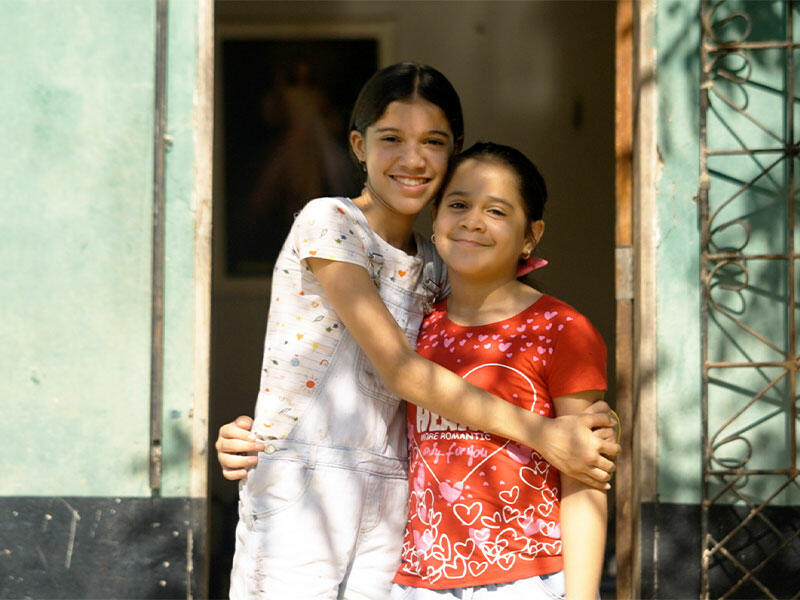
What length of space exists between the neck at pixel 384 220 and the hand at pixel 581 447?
0.66 meters

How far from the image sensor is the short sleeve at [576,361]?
7.36 ft

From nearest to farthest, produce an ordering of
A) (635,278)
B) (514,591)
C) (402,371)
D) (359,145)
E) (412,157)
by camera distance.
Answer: (514,591) → (402,371) → (412,157) → (359,145) → (635,278)

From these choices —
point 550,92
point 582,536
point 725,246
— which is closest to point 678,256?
point 725,246

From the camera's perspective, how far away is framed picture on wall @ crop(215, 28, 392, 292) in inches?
269

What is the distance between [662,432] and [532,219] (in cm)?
118

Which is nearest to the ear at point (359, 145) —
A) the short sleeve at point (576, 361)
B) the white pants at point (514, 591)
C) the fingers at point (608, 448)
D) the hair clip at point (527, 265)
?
the hair clip at point (527, 265)

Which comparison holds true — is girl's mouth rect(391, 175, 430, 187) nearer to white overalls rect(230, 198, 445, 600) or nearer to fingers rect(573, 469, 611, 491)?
white overalls rect(230, 198, 445, 600)

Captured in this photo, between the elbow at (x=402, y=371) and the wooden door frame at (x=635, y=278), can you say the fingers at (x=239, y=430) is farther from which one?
the wooden door frame at (x=635, y=278)

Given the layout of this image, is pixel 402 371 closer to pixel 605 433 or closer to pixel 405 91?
pixel 605 433

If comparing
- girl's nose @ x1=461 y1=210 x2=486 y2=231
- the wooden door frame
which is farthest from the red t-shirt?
the wooden door frame

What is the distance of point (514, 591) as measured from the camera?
7.14 feet

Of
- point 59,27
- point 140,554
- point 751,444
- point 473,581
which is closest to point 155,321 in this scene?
point 140,554

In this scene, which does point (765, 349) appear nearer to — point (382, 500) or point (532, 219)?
point (532, 219)

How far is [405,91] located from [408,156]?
6.7 inches
